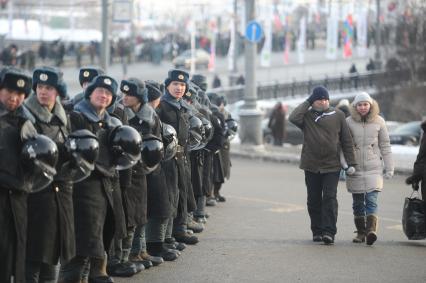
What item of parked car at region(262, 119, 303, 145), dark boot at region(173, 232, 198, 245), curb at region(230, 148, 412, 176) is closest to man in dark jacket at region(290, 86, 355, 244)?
dark boot at region(173, 232, 198, 245)

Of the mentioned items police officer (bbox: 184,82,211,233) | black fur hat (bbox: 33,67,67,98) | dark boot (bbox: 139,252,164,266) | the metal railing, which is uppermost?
black fur hat (bbox: 33,67,67,98)

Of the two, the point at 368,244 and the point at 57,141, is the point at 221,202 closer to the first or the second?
the point at 368,244

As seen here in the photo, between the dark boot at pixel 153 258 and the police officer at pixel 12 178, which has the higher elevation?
the police officer at pixel 12 178

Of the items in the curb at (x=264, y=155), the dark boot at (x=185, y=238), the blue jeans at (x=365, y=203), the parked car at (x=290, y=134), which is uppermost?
the blue jeans at (x=365, y=203)

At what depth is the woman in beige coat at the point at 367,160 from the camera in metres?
11.9

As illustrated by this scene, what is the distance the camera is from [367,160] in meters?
12.0

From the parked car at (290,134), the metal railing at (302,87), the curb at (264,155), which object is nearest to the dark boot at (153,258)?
the curb at (264,155)

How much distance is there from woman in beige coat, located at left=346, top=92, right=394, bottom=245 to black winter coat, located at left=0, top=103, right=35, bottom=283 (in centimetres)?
552

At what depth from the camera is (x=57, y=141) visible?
303 inches

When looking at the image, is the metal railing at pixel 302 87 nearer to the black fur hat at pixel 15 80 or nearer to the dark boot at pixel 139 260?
the dark boot at pixel 139 260

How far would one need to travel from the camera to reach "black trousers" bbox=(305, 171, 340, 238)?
11.7 m

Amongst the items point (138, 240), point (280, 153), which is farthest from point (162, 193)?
point (280, 153)

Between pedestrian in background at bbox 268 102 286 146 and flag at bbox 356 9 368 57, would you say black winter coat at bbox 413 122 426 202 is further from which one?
flag at bbox 356 9 368 57

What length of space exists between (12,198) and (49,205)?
1.50 ft
